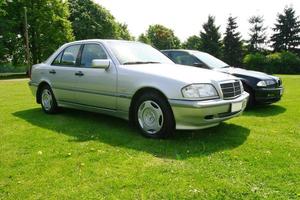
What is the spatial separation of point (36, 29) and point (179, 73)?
36733 millimetres

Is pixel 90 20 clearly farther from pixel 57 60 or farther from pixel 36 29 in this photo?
pixel 57 60

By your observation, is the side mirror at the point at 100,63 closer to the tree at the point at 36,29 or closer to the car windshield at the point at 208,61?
the car windshield at the point at 208,61

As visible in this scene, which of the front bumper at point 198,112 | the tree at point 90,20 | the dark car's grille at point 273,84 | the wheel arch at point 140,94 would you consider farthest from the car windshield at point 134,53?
the tree at point 90,20

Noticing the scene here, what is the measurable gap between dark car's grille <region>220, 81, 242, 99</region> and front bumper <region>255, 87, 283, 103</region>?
7.92 ft

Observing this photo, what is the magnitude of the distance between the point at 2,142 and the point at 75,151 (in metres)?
1.48

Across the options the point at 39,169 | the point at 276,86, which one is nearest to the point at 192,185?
the point at 39,169

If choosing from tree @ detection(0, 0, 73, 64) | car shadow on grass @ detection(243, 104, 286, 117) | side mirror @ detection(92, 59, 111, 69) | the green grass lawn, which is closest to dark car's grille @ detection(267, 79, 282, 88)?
car shadow on grass @ detection(243, 104, 286, 117)

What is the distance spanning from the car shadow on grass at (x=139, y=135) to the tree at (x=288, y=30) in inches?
1978

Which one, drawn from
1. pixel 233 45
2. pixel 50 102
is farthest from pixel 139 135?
pixel 233 45

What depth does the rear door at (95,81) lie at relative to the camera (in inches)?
236

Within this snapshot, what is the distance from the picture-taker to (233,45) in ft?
180

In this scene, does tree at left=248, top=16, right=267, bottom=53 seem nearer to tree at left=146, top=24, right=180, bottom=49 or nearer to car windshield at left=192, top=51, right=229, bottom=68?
tree at left=146, top=24, right=180, bottom=49

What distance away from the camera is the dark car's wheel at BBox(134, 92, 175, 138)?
524 cm

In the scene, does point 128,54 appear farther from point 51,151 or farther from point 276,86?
point 276,86
